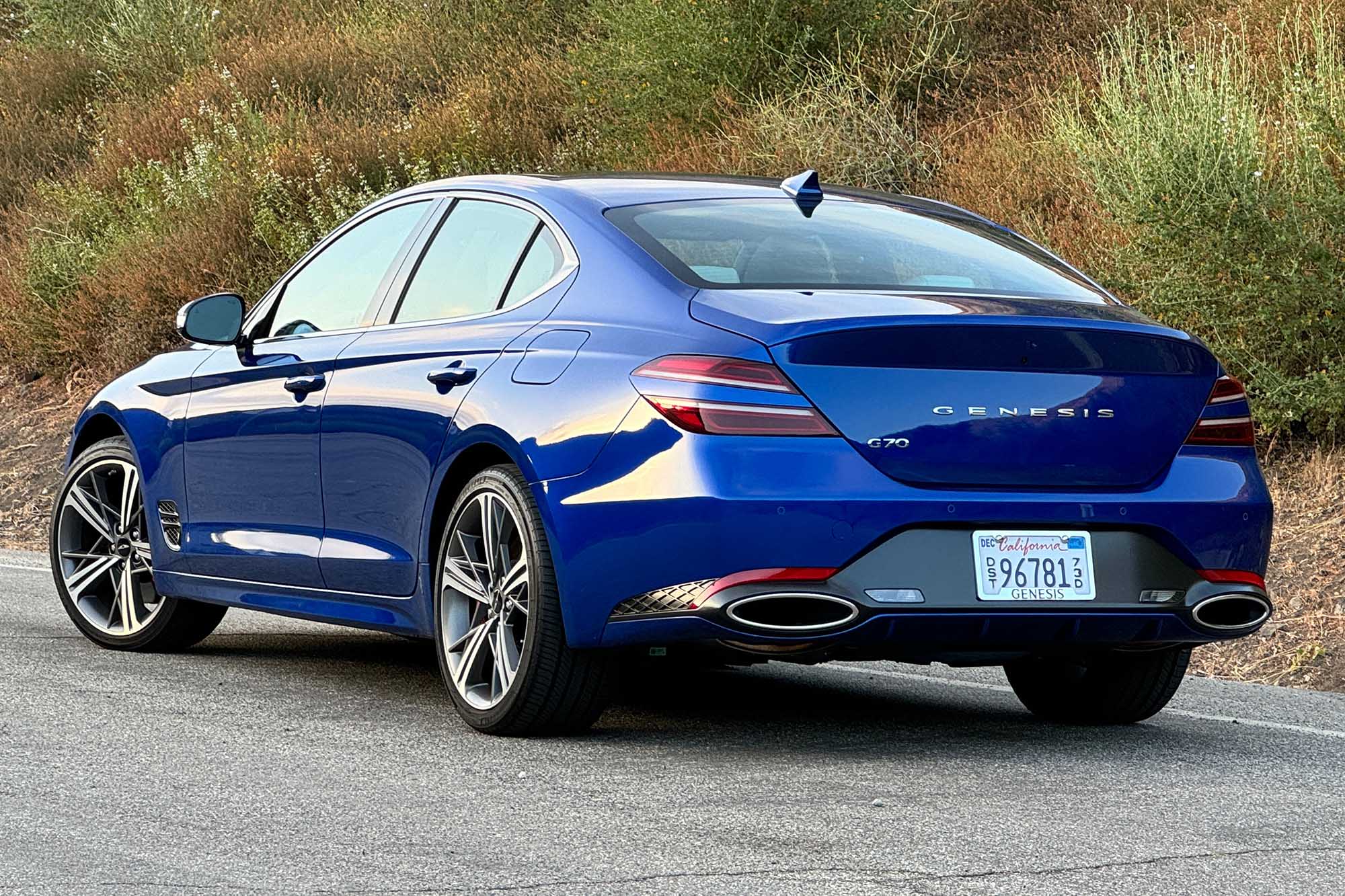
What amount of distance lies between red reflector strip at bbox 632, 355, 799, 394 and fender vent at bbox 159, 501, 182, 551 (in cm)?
275

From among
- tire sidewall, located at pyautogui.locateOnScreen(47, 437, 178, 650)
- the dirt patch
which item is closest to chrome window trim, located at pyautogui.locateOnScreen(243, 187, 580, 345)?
tire sidewall, located at pyautogui.locateOnScreen(47, 437, 178, 650)

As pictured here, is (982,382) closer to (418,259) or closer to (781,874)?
(781,874)

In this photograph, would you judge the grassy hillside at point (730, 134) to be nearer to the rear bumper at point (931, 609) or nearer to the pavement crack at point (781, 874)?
the rear bumper at point (931, 609)

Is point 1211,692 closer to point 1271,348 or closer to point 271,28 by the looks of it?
point 1271,348

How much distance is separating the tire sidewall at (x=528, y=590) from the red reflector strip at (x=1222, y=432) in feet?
5.77

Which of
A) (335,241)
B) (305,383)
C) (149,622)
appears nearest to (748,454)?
(305,383)

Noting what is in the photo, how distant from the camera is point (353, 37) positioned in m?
21.6

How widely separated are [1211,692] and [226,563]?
11.6ft

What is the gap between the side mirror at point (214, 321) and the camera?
686cm

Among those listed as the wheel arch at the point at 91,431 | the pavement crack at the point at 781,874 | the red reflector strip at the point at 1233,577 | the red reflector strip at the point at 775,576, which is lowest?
the wheel arch at the point at 91,431

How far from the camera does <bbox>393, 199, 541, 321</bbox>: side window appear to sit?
19.3 feet

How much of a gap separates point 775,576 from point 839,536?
19 cm

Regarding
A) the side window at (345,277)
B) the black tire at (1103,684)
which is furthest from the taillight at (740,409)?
the side window at (345,277)

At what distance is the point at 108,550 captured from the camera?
7543 mm
